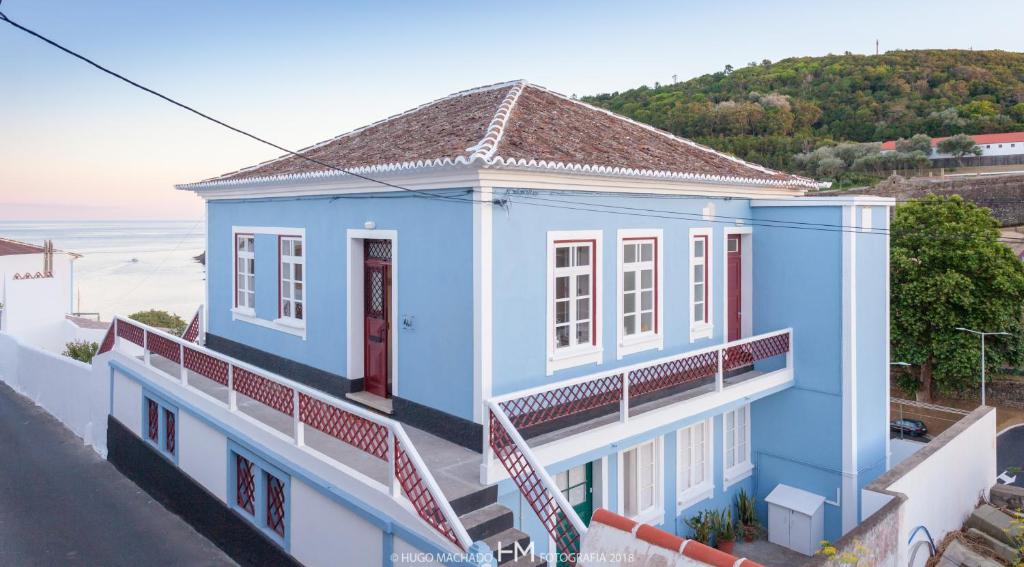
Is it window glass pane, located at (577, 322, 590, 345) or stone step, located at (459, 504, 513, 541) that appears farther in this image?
window glass pane, located at (577, 322, 590, 345)

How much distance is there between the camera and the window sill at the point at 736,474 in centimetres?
1153

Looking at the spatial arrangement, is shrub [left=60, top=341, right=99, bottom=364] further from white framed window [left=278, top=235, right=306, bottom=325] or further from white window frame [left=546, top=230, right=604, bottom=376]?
white window frame [left=546, top=230, right=604, bottom=376]

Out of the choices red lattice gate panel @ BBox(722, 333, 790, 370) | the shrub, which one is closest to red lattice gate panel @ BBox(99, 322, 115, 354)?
the shrub

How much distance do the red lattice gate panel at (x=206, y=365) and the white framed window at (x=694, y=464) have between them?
6.71 m

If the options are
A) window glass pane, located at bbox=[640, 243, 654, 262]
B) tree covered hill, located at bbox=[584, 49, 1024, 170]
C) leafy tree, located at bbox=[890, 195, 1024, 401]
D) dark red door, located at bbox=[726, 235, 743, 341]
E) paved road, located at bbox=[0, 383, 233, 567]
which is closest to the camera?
window glass pane, located at bbox=[640, 243, 654, 262]

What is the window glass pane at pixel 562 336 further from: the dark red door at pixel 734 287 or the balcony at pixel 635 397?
the dark red door at pixel 734 287

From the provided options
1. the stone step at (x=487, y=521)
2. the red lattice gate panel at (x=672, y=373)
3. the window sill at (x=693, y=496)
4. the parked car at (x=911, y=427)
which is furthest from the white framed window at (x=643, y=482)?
the parked car at (x=911, y=427)

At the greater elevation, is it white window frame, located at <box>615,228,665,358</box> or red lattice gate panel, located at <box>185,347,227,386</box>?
white window frame, located at <box>615,228,665,358</box>

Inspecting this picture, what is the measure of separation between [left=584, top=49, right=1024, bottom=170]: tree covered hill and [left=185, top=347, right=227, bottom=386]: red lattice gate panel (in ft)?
205

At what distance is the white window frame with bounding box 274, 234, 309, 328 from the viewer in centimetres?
1068

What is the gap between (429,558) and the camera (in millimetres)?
6031

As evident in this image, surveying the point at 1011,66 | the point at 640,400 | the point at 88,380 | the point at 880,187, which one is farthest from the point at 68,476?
the point at 1011,66

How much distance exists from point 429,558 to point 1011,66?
103371mm

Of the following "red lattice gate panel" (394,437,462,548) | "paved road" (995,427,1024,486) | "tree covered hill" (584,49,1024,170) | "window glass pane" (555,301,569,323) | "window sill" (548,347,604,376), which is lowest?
"paved road" (995,427,1024,486)
